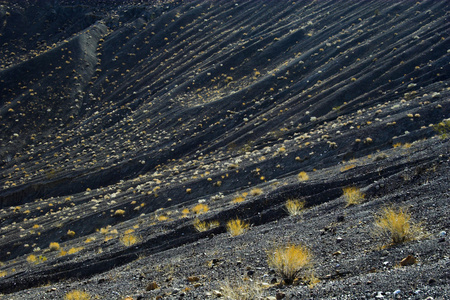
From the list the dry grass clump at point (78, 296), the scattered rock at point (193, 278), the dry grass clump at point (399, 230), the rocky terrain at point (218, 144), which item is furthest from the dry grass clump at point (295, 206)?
the dry grass clump at point (78, 296)

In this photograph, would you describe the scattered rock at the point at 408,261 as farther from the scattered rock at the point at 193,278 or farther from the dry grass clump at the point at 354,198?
the dry grass clump at the point at 354,198

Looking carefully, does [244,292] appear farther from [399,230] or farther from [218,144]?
[218,144]

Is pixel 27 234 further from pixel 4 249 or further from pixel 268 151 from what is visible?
pixel 268 151

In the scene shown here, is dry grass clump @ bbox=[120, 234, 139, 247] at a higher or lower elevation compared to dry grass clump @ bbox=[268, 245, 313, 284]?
higher

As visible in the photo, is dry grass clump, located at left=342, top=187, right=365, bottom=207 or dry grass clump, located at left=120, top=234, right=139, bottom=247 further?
dry grass clump, located at left=120, top=234, right=139, bottom=247

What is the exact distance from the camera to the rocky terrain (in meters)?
8.23

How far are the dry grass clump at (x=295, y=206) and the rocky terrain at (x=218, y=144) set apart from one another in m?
0.30

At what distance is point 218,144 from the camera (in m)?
37.2

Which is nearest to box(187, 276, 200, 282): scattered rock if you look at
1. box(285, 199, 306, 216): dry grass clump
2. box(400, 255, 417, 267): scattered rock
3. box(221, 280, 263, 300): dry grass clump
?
box(221, 280, 263, 300): dry grass clump

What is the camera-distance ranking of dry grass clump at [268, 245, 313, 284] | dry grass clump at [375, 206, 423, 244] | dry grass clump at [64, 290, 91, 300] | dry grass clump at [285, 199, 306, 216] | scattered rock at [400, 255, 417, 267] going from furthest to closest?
dry grass clump at [285, 199, 306, 216]
dry grass clump at [64, 290, 91, 300]
dry grass clump at [375, 206, 423, 244]
dry grass clump at [268, 245, 313, 284]
scattered rock at [400, 255, 417, 267]

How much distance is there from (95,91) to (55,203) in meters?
30.4

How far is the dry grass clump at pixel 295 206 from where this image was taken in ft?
40.3

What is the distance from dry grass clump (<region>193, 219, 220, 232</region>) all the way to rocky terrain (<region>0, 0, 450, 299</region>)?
0.09 meters

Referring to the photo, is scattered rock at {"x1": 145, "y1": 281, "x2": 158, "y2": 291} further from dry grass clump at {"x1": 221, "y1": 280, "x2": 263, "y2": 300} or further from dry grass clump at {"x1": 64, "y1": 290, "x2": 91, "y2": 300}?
dry grass clump at {"x1": 221, "y1": 280, "x2": 263, "y2": 300}
